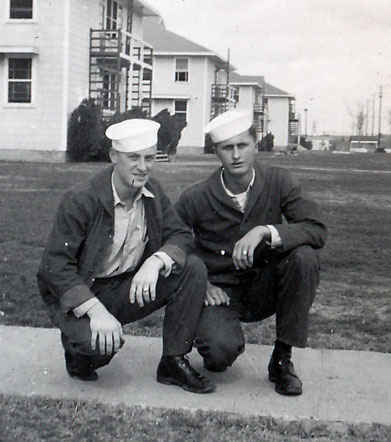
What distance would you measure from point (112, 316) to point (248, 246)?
0.74 metres

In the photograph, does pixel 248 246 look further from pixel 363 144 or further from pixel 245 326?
pixel 363 144

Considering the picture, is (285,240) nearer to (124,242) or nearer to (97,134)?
(124,242)

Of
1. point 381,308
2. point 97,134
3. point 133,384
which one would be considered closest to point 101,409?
point 133,384

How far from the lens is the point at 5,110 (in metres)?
25.8

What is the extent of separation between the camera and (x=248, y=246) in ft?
12.7

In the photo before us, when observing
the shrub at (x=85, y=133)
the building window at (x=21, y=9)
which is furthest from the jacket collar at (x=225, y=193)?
the building window at (x=21, y=9)

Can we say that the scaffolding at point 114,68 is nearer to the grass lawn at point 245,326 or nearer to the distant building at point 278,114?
the grass lawn at point 245,326

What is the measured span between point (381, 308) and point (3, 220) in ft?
Result: 19.3

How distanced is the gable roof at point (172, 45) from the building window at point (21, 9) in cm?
2081

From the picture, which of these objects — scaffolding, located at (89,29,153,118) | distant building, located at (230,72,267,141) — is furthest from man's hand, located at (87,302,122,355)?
distant building, located at (230,72,267,141)

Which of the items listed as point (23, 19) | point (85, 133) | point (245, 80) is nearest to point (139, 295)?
point (85, 133)

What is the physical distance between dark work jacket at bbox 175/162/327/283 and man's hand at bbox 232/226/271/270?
97mm

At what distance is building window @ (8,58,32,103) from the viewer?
26.1m

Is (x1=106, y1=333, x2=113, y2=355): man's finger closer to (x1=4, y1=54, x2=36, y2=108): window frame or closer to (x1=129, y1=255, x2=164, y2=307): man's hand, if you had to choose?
(x1=129, y1=255, x2=164, y2=307): man's hand
